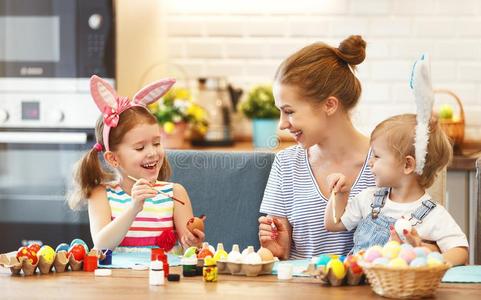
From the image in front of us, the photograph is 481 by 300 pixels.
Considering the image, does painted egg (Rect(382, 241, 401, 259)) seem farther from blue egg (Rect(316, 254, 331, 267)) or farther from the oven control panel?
the oven control panel

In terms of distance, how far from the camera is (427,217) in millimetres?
2408

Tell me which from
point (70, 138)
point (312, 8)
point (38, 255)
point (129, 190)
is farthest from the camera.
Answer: point (312, 8)

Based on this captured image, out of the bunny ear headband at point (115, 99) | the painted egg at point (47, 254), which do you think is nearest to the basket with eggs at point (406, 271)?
the painted egg at point (47, 254)

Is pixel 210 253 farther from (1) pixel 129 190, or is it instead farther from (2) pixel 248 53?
(2) pixel 248 53

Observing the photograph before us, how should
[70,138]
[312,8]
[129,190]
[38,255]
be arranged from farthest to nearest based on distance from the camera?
1. [312,8]
2. [70,138]
3. [129,190]
4. [38,255]

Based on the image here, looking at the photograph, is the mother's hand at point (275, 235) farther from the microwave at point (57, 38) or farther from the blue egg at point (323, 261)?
the microwave at point (57, 38)

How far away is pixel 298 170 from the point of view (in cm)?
296

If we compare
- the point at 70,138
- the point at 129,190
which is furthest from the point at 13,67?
the point at 129,190

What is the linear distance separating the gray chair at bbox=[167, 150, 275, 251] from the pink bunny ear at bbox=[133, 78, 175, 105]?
418 millimetres

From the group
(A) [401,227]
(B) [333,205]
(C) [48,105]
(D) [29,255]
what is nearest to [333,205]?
(B) [333,205]

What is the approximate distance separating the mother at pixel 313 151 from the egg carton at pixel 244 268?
51cm

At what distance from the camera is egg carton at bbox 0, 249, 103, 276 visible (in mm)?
2293

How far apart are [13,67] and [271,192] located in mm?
1901

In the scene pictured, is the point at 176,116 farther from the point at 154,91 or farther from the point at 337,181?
the point at 337,181
